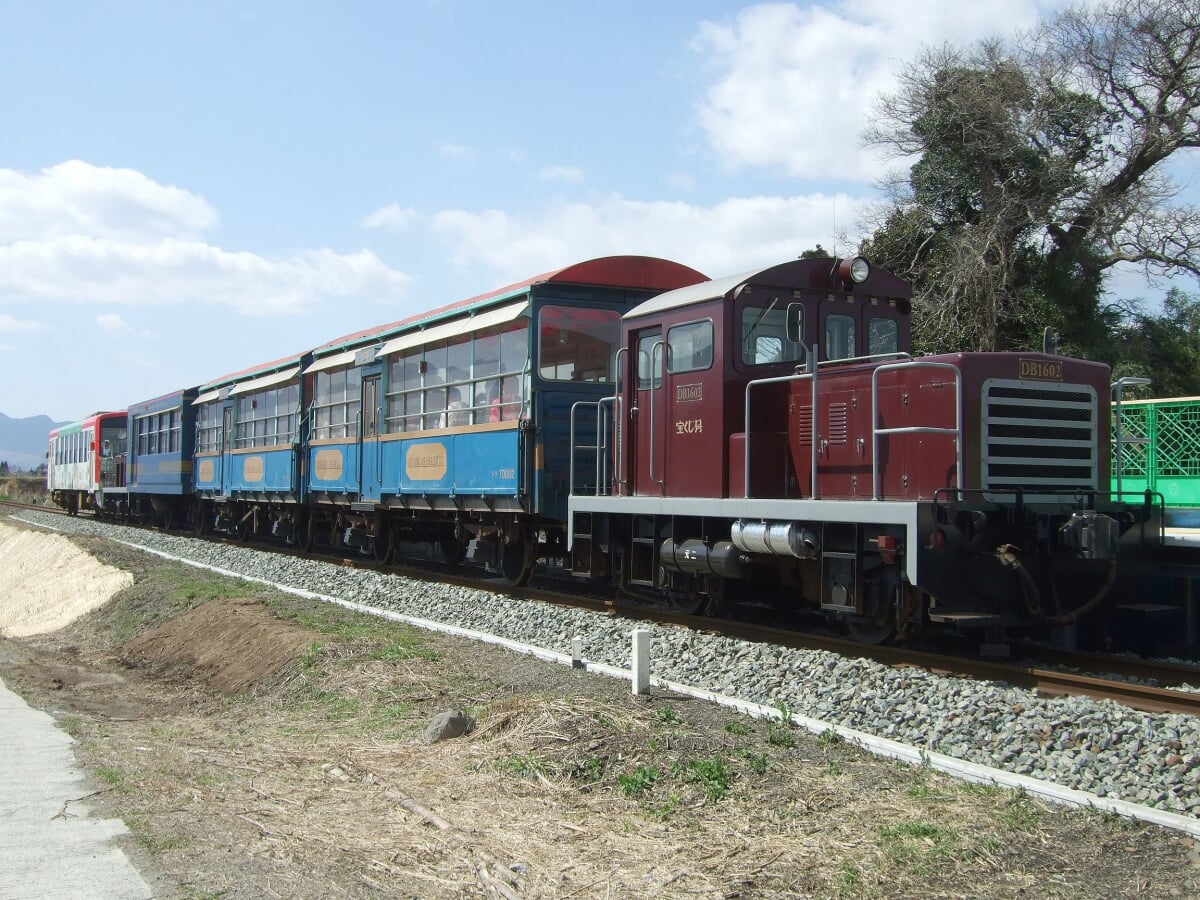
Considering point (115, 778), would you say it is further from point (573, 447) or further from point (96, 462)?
point (96, 462)

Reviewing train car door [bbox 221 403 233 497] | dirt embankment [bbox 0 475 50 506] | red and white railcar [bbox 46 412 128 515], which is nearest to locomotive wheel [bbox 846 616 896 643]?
train car door [bbox 221 403 233 497]

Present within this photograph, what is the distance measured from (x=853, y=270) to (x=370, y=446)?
905 cm

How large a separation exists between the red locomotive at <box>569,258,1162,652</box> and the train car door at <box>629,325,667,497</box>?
0.02 m

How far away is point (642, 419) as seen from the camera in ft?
34.5

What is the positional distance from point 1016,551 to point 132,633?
10709 millimetres

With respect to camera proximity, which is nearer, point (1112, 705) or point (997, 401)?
point (1112, 705)

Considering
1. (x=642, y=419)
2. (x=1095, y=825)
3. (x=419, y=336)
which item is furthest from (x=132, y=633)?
(x=1095, y=825)

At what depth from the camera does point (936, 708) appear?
658cm

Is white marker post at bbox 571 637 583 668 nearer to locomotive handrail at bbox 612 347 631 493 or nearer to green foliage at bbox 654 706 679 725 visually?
green foliage at bbox 654 706 679 725

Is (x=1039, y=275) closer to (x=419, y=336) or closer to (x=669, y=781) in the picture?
(x=419, y=336)

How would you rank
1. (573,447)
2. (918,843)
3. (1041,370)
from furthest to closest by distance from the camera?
(573,447) → (1041,370) → (918,843)

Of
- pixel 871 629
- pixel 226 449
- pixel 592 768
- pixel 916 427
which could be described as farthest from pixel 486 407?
pixel 226 449

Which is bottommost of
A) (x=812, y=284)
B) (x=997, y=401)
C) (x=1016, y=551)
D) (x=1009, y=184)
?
(x=1016, y=551)

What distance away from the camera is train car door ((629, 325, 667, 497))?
1022 centimetres
